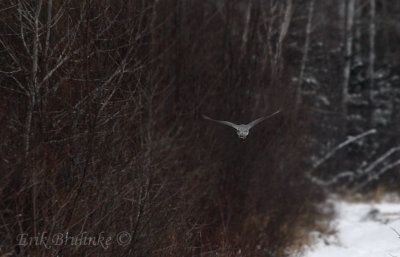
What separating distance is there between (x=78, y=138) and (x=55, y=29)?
3.83 ft

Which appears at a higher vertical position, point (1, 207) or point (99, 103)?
point (99, 103)

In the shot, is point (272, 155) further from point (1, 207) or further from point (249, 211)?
point (1, 207)

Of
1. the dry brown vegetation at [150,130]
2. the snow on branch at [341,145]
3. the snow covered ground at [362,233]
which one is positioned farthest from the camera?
the snow on branch at [341,145]

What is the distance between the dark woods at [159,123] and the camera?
11.3 ft

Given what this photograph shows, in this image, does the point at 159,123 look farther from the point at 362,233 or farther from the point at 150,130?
the point at 362,233

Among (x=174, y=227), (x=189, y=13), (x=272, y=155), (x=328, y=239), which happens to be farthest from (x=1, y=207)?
(x=328, y=239)

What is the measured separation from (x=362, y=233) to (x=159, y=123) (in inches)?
169

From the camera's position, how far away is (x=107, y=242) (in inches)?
134

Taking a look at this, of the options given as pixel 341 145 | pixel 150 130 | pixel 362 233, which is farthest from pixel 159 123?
pixel 341 145

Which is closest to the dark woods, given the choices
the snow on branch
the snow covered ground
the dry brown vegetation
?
the dry brown vegetation

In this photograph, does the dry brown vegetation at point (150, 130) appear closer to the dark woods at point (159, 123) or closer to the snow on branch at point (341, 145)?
the dark woods at point (159, 123)

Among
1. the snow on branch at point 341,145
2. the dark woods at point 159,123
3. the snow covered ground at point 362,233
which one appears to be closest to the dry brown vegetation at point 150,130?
the dark woods at point 159,123

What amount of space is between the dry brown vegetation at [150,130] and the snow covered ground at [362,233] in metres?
0.60

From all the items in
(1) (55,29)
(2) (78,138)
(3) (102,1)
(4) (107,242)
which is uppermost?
(3) (102,1)
